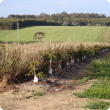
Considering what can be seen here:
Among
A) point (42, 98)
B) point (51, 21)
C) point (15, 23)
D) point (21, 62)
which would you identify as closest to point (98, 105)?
point (42, 98)

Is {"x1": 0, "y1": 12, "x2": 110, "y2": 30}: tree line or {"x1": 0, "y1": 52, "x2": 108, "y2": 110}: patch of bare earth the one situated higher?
{"x1": 0, "y1": 12, "x2": 110, "y2": 30}: tree line

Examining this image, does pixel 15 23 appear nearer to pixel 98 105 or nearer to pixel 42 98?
pixel 42 98

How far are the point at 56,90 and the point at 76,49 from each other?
189 inches

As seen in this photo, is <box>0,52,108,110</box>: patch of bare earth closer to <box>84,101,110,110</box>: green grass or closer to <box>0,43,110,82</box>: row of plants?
<box>84,101,110,110</box>: green grass

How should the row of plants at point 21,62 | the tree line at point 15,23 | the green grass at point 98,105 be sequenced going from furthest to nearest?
the tree line at point 15,23
the row of plants at point 21,62
the green grass at point 98,105

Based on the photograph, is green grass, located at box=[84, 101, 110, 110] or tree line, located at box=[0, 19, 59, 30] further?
tree line, located at box=[0, 19, 59, 30]

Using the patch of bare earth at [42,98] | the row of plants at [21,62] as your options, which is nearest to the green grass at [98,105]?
the patch of bare earth at [42,98]

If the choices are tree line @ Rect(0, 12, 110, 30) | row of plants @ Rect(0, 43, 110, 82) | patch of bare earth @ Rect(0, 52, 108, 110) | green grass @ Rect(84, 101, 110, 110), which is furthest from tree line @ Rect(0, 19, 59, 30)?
green grass @ Rect(84, 101, 110, 110)

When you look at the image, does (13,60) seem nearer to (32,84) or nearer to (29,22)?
(32,84)

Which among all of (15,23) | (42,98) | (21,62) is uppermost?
(15,23)

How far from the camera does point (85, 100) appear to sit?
11.3ft

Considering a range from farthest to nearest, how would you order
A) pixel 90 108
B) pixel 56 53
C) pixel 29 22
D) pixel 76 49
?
1. pixel 29 22
2. pixel 76 49
3. pixel 56 53
4. pixel 90 108

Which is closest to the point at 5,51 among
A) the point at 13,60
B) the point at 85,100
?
Result: the point at 13,60

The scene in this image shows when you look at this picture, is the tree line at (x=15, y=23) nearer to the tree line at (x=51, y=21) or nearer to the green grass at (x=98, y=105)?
the tree line at (x=51, y=21)
